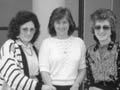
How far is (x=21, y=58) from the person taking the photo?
387 centimetres

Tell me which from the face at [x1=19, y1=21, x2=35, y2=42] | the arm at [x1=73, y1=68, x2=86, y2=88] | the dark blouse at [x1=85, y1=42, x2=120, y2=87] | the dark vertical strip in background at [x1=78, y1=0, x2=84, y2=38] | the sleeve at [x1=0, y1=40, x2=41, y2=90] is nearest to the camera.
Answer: the sleeve at [x1=0, y1=40, x2=41, y2=90]

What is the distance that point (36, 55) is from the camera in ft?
13.7

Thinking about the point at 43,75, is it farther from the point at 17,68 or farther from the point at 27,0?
the point at 27,0

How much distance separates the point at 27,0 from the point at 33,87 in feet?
11.3

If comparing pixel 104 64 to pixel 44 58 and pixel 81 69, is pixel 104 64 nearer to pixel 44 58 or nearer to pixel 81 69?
pixel 81 69

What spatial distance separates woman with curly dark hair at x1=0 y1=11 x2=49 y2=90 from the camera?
3.79 m

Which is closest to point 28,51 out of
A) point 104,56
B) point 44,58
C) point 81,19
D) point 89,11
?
point 44,58

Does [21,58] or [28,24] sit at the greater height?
[28,24]

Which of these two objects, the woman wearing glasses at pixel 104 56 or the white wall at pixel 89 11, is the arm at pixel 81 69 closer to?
the woman wearing glasses at pixel 104 56

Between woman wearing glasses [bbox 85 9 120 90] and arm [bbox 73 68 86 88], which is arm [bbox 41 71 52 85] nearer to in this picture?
arm [bbox 73 68 86 88]

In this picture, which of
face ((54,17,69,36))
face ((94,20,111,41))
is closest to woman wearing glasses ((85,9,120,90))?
face ((94,20,111,41))

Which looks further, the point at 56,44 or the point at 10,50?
the point at 56,44

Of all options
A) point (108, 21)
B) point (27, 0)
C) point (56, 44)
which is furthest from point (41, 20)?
point (108, 21)

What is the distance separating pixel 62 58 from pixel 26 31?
0.54 meters
